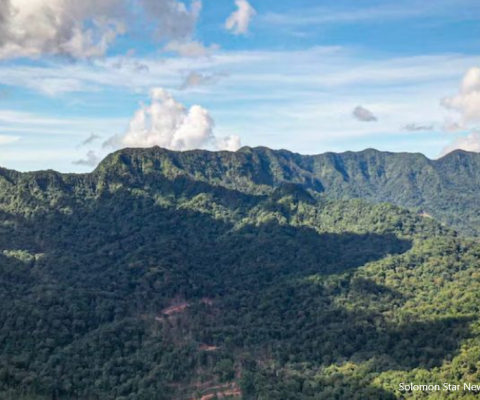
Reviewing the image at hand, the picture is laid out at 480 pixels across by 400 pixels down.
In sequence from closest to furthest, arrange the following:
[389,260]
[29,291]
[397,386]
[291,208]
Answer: [397,386] → [29,291] → [389,260] → [291,208]

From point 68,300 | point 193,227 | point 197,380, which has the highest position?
point 193,227

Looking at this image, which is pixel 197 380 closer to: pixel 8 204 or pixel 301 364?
pixel 301 364

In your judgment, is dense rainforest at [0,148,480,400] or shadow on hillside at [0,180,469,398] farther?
shadow on hillside at [0,180,469,398]

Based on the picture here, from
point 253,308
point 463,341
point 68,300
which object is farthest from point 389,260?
point 68,300

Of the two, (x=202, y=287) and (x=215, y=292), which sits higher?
(x=202, y=287)

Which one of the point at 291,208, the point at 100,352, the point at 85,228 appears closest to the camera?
the point at 100,352

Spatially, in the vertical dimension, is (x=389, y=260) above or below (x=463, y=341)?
above

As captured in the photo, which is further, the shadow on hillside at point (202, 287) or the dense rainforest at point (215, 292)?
the shadow on hillside at point (202, 287)

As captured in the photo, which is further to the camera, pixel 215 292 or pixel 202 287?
pixel 202 287
